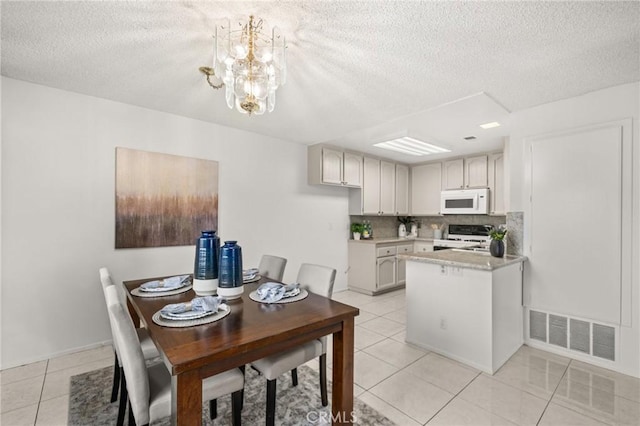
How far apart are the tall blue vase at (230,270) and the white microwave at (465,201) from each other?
4.13 meters

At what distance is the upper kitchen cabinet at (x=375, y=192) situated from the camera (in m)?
4.94

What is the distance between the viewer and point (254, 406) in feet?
6.32

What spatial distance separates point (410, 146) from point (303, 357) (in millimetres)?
3388

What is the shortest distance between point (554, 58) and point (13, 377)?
4.65 metres

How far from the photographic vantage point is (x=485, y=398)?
2.01 meters

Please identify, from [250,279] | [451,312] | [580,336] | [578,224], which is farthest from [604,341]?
[250,279]

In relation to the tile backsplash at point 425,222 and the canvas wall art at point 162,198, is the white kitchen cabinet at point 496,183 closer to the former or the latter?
the tile backsplash at point 425,222

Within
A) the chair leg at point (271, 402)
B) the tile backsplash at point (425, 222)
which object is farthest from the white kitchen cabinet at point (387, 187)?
the chair leg at point (271, 402)

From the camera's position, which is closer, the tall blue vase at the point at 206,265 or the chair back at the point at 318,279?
the tall blue vase at the point at 206,265

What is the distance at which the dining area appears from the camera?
1.14 metres

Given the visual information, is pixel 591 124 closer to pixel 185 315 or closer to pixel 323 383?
pixel 323 383

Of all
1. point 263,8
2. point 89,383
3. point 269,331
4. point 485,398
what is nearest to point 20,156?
point 89,383

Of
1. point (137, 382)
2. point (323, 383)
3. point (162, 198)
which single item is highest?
point (162, 198)

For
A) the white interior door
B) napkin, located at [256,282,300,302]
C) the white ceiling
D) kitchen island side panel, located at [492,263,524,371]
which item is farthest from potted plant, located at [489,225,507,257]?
napkin, located at [256,282,300,302]
